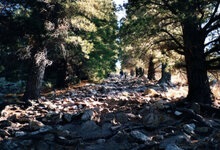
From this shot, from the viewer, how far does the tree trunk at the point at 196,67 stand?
645cm

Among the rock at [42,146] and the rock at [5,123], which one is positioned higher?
the rock at [5,123]

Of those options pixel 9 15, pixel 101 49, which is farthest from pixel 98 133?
pixel 101 49

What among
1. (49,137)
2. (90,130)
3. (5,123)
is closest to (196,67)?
(90,130)

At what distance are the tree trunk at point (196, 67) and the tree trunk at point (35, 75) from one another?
6475 mm

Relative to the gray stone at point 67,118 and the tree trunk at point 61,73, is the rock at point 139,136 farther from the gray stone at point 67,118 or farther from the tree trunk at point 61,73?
the tree trunk at point 61,73

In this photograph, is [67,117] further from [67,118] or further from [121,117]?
[121,117]

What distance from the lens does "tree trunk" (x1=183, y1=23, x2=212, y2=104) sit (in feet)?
21.1

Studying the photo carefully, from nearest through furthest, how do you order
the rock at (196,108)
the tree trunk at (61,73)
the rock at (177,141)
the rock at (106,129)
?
1. the rock at (177,141)
2. the rock at (106,129)
3. the rock at (196,108)
4. the tree trunk at (61,73)

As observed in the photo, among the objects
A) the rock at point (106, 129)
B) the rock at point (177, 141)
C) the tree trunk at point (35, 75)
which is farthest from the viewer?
the tree trunk at point (35, 75)

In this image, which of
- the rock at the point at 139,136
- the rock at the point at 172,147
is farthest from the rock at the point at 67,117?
the rock at the point at 172,147

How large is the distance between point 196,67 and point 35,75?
23.5ft

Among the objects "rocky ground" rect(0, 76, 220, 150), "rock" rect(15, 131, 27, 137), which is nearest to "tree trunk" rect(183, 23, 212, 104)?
"rocky ground" rect(0, 76, 220, 150)

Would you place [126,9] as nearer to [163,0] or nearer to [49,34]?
[163,0]

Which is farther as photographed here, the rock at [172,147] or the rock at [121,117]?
the rock at [121,117]
